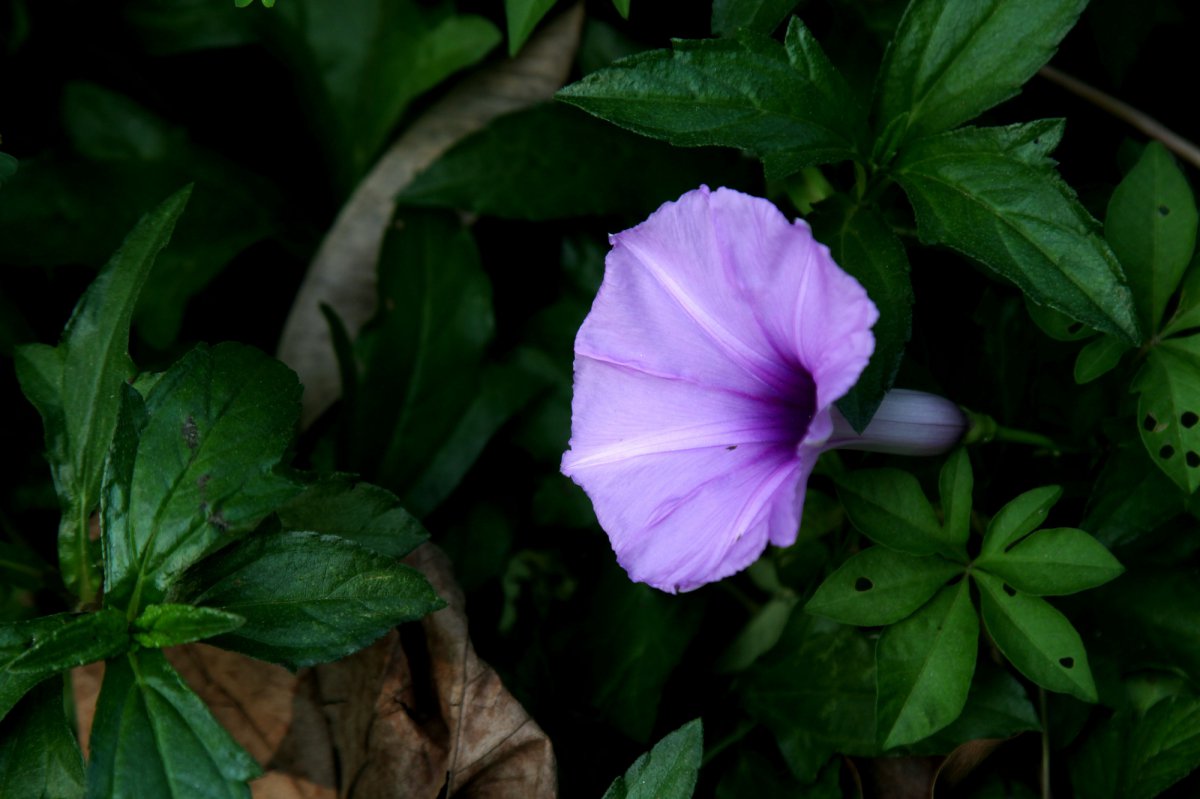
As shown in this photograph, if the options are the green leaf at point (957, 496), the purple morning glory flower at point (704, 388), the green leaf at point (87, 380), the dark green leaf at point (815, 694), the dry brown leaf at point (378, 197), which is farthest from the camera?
the dry brown leaf at point (378, 197)

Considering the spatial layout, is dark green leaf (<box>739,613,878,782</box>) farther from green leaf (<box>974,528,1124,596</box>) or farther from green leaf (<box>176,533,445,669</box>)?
green leaf (<box>176,533,445,669</box>)

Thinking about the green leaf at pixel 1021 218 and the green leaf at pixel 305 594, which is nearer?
the green leaf at pixel 1021 218

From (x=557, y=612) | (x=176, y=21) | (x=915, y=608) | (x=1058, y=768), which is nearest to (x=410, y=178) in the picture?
(x=176, y=21)

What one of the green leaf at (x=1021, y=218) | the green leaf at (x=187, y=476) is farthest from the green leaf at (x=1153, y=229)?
the green leaf at (x=187, y=476)

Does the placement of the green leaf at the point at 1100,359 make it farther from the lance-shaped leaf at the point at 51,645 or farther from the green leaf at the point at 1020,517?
the lance-shaped leaf at the point at 51,645

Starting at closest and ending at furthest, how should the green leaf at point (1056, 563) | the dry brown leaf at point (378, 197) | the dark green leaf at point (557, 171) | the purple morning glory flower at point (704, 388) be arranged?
the purple morning glory flower at point (704, 388) → the green leaf at point (1056, 563) → the dark green leaf at point (557, 171) → the dry brown leaf at point (378, 197)

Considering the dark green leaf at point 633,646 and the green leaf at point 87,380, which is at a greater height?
the green leaf at point 87,380

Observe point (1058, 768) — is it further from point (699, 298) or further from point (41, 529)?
point (41, 529)
